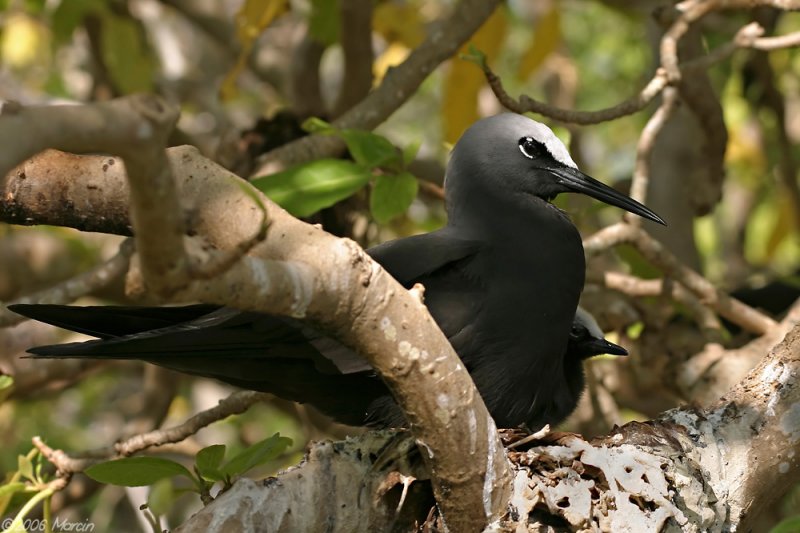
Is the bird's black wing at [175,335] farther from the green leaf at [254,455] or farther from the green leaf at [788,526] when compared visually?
the green leaf at [788,526]

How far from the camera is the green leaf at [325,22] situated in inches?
203

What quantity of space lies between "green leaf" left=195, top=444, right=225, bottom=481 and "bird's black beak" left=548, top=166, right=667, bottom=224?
1.68m

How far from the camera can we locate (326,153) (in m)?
4.50

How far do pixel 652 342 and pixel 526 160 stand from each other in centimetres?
157

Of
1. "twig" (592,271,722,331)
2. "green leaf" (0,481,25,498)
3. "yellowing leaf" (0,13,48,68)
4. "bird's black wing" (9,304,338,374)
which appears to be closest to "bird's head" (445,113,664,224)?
"twig" (592,271,722,331)

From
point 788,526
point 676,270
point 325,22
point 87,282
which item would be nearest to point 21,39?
point 325,22

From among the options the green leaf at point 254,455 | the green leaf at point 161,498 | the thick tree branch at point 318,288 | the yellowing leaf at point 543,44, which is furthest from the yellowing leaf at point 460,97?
the thick tree branch at point 318,288

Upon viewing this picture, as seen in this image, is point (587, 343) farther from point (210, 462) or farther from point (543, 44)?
point (543, 44)

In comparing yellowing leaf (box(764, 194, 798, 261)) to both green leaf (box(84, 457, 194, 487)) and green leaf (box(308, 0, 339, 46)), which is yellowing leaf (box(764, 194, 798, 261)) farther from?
green leaf (box(84, 457, 194, 487))

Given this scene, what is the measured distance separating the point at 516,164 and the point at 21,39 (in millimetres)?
4871

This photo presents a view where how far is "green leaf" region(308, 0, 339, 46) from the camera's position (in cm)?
514

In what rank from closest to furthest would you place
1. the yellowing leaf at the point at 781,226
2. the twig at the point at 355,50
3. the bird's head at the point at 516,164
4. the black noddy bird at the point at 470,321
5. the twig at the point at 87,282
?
the black noddy bird at the point at 470,321
the twig at the point at 87,282
the bird's head at the point at 516,164
the twig at the point at 355,50
the yellowing leaf at the point at 781,226

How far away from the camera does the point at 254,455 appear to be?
3002 millimetres

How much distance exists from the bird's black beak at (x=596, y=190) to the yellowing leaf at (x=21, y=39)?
479 centimetres
